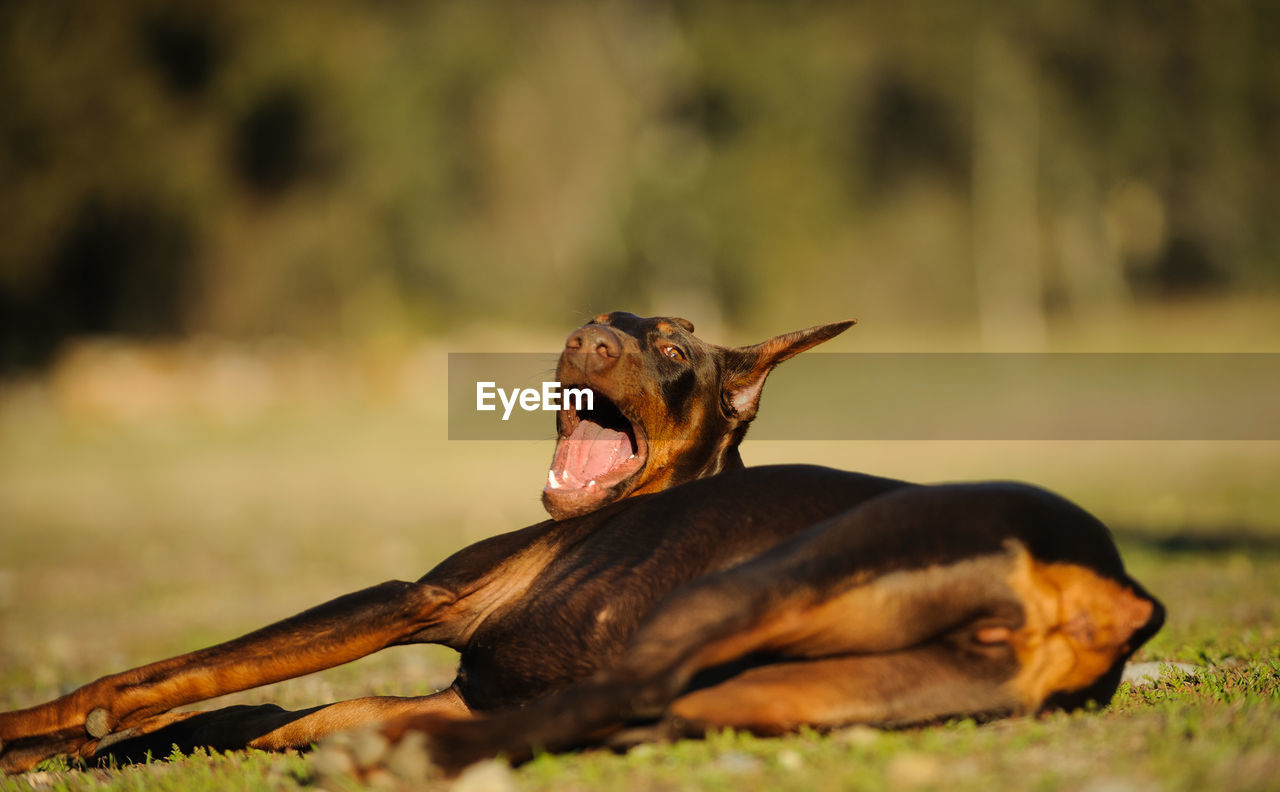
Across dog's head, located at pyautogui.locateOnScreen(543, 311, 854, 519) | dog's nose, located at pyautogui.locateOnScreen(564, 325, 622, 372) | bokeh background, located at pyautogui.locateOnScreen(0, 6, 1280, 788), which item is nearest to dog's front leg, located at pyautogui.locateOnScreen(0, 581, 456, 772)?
dog's head, located at pyautogui.locateOnScreen(543, 311, 854, 519)

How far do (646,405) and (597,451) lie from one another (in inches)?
14.6

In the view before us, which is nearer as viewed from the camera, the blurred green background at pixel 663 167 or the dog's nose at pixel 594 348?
the dog's nose at pixel 594 348

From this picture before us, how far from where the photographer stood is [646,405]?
4.06 m

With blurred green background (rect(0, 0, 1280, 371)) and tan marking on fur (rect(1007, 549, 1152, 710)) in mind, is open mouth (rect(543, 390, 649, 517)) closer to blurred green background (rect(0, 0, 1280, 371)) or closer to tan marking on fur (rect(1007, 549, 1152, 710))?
tan marking on fur (rect(1007, 549, 1152, 710))

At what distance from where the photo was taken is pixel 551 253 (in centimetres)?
3900

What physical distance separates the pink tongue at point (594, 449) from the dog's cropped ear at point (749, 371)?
1.32ft

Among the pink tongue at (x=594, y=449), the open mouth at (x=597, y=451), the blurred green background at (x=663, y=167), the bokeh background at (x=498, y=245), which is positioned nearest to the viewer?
the open mouth at (x=597, y=451)

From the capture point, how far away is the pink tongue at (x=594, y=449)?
4.29m

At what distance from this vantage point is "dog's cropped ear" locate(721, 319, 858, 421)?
438 cm

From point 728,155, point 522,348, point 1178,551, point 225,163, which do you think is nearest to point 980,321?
point 728,155

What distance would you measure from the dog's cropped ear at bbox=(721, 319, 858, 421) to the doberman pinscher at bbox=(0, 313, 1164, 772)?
14cm

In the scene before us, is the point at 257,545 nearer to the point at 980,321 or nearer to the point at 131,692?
the point at 131,692
